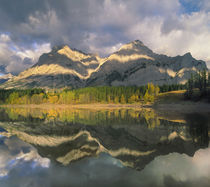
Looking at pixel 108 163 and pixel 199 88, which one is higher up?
pixel 199 88

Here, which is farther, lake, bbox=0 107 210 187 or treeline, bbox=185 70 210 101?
treeline, bbox=185 70 210 101

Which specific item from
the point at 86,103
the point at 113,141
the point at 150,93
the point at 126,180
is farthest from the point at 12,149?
the point at 86,103

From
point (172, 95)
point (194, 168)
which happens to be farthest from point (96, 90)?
point (194, 168)

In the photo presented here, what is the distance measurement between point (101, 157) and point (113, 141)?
7.38 meters

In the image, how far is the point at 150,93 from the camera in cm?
15375

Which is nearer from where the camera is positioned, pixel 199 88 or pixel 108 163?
pixel 108 163

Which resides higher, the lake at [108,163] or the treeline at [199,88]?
the treeline at [199,88]

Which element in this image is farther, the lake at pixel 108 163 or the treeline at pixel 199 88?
the treeline at pixel 199 88

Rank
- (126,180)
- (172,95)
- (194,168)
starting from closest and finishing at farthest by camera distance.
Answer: (126,180)
(194,168)
(172,95)

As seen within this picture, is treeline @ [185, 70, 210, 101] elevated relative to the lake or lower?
elevated

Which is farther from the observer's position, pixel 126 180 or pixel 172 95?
pixel 172 95

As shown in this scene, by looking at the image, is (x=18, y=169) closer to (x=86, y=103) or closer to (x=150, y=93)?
(x=150, y=93)

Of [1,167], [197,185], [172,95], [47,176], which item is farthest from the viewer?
[172,95]

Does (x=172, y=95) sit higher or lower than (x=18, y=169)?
higher
